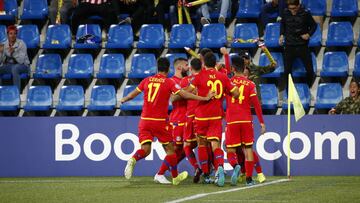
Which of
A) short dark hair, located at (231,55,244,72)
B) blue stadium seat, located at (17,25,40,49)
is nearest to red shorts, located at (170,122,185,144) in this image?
short dark hair, located at (231,55,244,72)

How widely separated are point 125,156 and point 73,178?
1.06m

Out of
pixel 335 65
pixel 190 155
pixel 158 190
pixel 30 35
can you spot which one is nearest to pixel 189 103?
pixel 190 155

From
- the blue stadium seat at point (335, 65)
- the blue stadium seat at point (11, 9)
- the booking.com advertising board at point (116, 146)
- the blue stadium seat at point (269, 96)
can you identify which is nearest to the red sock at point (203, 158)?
the booking.com advertising board at point (116, 146)

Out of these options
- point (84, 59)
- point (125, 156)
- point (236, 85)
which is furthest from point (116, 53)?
point (236, 85)

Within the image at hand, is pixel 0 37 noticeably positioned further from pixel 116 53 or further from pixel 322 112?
pixel 322 112

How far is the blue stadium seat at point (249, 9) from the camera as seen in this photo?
1894 centimetres

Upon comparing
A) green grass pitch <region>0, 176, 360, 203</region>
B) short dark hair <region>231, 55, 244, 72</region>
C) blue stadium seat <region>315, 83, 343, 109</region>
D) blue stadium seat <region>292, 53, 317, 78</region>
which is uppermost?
short dark hair <region>231, 55, 244, 72</region>

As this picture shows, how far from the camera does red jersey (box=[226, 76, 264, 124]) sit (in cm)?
1379

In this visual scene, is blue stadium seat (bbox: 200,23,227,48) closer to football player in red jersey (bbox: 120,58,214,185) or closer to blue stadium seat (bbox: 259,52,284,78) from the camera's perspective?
blue stadium seat (bbox: 259,52,284,78)

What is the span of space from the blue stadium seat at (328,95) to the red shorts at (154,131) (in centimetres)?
417

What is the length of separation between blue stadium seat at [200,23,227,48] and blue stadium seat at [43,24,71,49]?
2.97 metres

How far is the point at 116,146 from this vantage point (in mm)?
16562

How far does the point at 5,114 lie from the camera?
1908cm

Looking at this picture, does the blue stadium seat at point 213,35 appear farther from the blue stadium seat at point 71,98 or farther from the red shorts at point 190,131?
the red shorts at point 190,131
